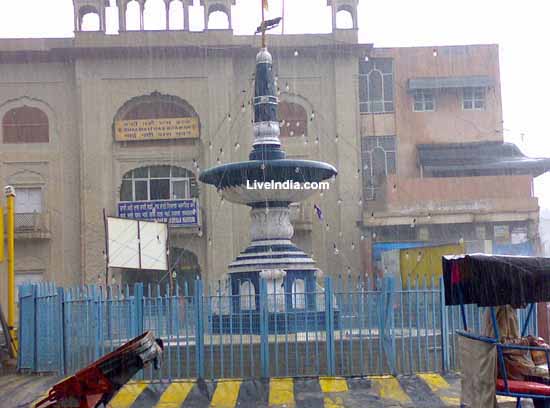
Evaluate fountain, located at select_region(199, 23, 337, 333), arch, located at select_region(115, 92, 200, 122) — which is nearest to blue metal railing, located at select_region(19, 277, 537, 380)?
fountain, located at select_region(199, 23, 337, 333)

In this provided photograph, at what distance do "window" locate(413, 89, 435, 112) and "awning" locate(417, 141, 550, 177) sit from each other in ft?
4.89

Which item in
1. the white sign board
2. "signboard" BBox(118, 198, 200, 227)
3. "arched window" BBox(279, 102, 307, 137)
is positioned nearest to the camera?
the white sign board

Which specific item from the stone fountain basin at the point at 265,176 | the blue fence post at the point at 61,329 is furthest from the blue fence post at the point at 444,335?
the blue fence post at the point at 61,329

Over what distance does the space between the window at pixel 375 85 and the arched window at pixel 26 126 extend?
1213 centimetres

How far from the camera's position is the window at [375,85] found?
34000mm

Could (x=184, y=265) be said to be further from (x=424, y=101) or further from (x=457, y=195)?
(x=424, y=101)

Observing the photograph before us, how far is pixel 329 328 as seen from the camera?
12.1 m

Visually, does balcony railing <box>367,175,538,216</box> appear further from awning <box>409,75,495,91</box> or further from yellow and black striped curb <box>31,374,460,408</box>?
yellow and black striped curb <box>31,374,460,408</box>

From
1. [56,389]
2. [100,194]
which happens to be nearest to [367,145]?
[100,194]

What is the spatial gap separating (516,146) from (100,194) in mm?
16219

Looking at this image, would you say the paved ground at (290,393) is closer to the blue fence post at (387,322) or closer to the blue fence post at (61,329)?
the blue fence post at (387,322)

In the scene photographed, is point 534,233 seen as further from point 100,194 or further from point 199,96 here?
point 100,194

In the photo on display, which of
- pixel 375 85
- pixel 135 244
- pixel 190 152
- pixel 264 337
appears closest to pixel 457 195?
pixel 375 85

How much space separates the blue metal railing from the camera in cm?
1217
